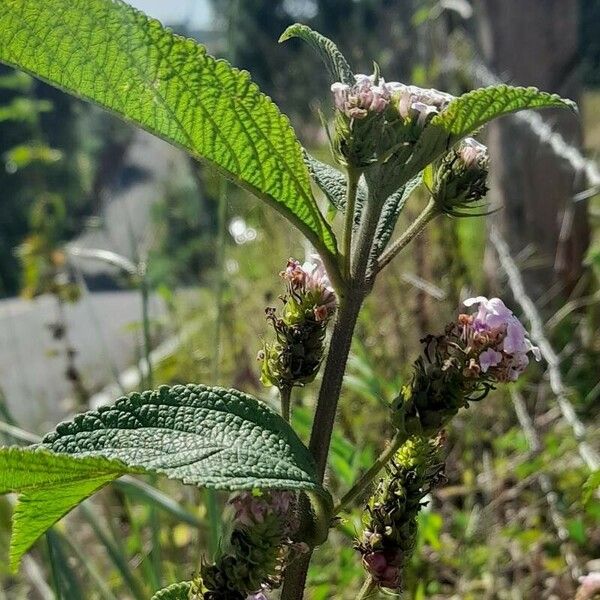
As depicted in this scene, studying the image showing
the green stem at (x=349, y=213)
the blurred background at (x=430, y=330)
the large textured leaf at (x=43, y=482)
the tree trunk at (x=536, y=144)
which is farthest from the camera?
the tree trunk at (x=536, y=144)

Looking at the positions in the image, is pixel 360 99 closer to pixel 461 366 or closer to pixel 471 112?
pixel 471 112

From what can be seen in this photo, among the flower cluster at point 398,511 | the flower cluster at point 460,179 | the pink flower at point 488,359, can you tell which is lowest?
the flower cluster at point 398,511

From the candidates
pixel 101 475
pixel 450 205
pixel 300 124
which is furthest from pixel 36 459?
pixel 300 124

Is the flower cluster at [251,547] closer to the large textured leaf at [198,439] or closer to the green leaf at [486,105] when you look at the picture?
the large textured leaf at [198,439]

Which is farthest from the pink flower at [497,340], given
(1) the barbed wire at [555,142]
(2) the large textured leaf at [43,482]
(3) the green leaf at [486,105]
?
(1) the barbed wire at [555,142]

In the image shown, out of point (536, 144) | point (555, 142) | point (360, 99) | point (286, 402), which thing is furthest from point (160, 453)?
point (536, 144)

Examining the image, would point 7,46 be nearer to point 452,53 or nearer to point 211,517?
point 211,517

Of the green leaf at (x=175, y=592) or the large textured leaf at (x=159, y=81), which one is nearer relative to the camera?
the large textured leaf at (x=159, y=81)
